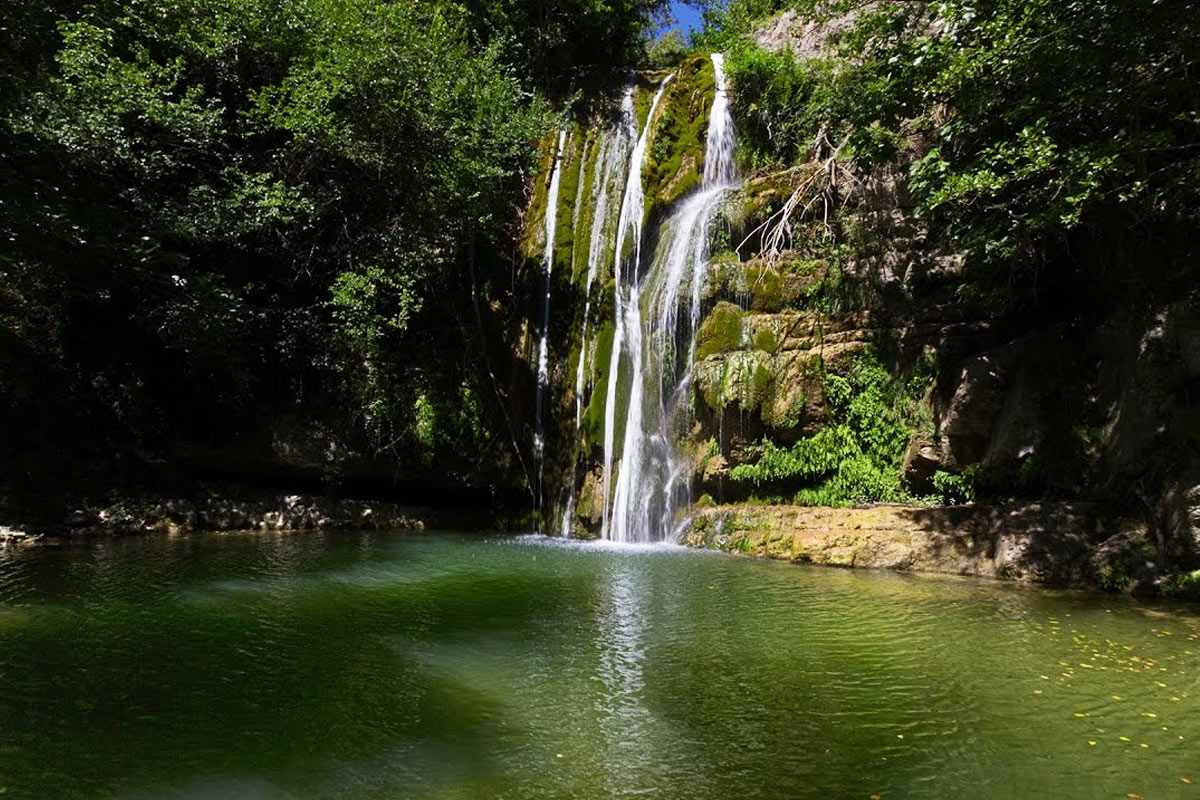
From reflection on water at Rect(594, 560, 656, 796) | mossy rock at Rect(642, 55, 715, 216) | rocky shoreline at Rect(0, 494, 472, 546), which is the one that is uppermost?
mossy rock at Rect(642, 55, 715, 216)

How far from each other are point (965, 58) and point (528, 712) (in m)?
8.72

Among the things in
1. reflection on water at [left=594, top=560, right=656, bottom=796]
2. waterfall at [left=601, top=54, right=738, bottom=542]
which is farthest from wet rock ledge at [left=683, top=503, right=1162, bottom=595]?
reflection on water at [left=594, top=560, right=656, bottom=796]

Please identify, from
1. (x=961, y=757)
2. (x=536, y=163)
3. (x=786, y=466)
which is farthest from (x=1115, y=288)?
(x=536, y=163)

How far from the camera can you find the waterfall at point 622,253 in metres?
14.1

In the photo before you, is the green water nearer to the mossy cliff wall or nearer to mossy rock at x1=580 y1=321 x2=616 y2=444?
the mossy cliff wall

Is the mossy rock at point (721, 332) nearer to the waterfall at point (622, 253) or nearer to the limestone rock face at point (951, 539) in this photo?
the waterfall at point (622, 253)

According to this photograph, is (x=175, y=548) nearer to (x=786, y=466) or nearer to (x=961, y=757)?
(x=786, y=466)

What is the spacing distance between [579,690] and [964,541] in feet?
23.6

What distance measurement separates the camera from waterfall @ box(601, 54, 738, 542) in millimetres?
Answer: 13406

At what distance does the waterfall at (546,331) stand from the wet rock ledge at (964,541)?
4466 millimetres

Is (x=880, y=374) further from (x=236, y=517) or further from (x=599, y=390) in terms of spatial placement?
(x=236, y=517)

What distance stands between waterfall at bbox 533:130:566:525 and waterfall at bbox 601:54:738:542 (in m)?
1.71

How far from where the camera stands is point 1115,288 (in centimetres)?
1015

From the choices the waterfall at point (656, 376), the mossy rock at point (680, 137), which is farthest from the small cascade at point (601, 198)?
the mossy rock at point (680, 137)
